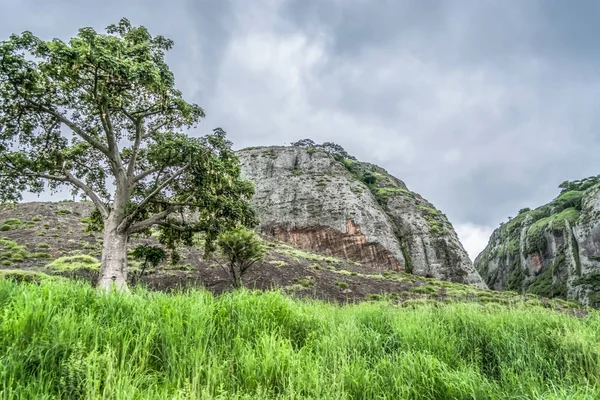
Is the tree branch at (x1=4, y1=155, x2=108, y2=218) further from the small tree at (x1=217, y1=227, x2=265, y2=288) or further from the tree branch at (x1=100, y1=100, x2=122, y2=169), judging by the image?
the small tree at (x1=217, y1=227, x2=265, y2=288)

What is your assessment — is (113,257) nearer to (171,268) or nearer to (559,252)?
(171,268)

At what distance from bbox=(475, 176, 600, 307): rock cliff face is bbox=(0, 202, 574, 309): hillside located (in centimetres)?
2602

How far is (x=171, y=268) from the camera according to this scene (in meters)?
24.6

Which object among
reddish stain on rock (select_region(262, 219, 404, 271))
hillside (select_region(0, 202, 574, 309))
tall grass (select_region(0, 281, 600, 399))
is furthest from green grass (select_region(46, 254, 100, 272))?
reddish stain on rock (select_region(262, 219, 404, 271))

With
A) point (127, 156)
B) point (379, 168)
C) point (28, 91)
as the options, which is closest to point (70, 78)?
point (28, 91)

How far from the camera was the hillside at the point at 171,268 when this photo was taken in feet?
67.0

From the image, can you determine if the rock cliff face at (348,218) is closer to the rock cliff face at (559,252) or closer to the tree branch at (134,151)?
the rock cliff face at (559,252)

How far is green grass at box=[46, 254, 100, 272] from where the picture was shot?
20031 millimetres

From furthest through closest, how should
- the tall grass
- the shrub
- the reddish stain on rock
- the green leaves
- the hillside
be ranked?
1. the reddish stain on rock
2. the shrub
3. the hillside
4. the green leaves
5. the tall grass

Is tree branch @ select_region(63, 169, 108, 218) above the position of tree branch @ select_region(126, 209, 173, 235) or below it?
above

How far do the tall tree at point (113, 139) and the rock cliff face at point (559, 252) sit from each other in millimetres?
42452

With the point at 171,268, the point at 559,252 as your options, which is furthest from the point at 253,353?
the point at 559,252

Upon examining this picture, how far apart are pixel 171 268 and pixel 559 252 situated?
66.3 m

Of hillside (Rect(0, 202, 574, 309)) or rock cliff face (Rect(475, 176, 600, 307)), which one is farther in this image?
rock cliff face (Rect(475, 176, 600, 307))
